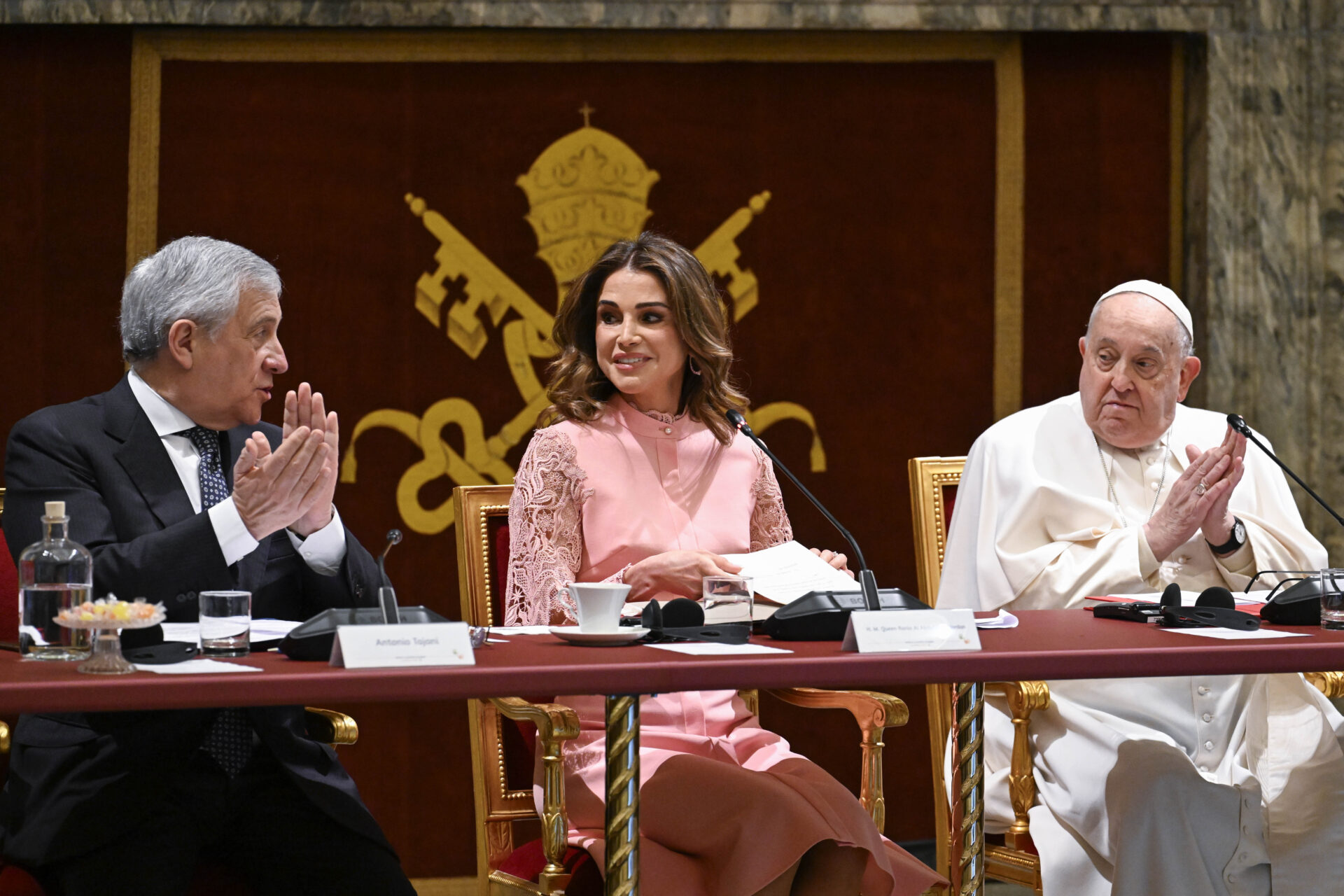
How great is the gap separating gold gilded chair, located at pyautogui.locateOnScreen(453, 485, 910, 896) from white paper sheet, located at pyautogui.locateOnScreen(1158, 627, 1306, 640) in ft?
2.01

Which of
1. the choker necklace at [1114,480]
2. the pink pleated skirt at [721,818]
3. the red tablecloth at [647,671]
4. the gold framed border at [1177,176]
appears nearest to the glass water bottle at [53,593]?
the red tablecloth at [647,671]

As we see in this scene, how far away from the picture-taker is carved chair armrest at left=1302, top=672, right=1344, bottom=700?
2900mm

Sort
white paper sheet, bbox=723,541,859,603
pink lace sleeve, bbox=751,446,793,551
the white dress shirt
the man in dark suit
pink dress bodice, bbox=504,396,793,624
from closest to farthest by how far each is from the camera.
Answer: the man in dark suit < white paper sheet, bbox=723,541,859,603 < the white dress shirt < pink dress bodice, bbox=504,396,793,624 < pink lace sleeve, bbox=751,446,793,551

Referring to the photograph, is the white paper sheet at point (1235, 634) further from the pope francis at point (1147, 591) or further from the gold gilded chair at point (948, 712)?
the gold gilded chair at point (948, 712)

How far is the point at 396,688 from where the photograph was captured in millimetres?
1829

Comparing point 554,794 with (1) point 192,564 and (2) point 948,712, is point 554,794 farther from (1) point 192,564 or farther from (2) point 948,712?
(2) point 948,712

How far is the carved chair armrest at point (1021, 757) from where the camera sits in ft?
9.40

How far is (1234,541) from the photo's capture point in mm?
3182

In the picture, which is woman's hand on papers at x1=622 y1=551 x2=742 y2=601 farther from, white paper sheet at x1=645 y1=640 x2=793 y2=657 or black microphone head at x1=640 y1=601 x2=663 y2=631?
white paper sheet at x1=645 y1=640 x2=793 y2=657

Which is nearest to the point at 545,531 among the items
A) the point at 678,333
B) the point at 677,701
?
the point at 677,701

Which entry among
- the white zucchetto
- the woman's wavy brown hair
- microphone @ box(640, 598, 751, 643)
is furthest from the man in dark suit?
the white zucchetto

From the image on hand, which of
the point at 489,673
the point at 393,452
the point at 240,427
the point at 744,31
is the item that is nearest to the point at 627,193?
the point at 744,31

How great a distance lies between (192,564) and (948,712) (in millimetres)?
1775

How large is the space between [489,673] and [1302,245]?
3.60m
